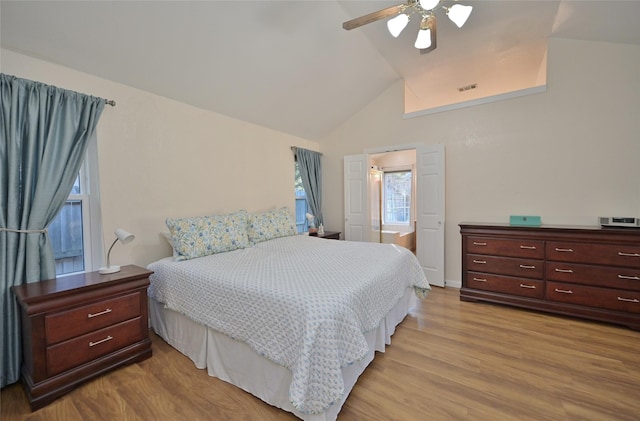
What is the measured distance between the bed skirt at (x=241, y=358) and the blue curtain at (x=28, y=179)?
848 millimetres

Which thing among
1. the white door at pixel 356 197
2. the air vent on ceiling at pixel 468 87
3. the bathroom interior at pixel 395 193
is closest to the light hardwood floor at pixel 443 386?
the white door at pixel 356 197

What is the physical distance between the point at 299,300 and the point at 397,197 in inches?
190

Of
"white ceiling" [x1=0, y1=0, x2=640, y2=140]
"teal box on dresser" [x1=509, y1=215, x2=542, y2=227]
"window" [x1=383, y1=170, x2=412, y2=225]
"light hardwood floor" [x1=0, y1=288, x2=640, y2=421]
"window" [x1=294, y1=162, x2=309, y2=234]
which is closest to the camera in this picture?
"light hardwood floor" [x1=0, y1=288, x2=640, y2=421]

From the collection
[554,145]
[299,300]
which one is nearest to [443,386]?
[299,300]

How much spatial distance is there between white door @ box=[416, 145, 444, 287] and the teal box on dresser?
795mm

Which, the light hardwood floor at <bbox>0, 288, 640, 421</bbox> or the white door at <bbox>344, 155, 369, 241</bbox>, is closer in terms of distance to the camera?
the light hardwood floor at <bbox>0, 288, 640, 421</bbox>

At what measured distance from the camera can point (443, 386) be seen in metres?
1.75

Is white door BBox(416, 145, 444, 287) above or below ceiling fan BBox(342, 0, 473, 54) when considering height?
below

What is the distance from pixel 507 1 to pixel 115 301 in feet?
13.5

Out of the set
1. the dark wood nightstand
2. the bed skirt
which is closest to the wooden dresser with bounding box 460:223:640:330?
the bed skirt

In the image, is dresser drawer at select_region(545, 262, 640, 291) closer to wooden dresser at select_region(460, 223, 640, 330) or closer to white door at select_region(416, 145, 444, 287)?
wooden dresser at select_region(460, 223, 640, 330)

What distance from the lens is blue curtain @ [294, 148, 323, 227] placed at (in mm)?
4414

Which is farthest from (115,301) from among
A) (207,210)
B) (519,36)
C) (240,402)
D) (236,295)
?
(519,36)

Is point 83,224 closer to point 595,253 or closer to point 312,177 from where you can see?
point 312,177
